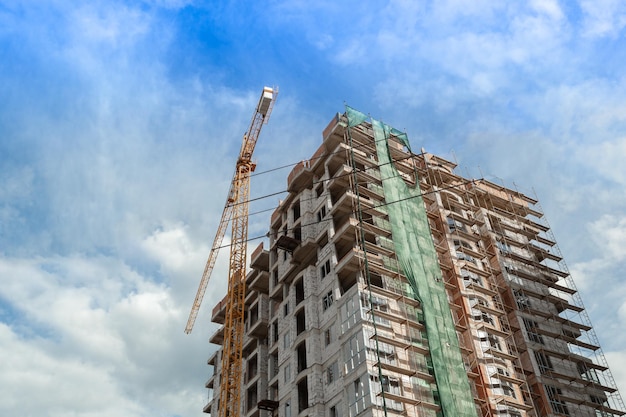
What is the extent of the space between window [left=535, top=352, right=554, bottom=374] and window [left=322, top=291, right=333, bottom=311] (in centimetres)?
1994

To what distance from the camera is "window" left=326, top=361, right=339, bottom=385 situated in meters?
52.5

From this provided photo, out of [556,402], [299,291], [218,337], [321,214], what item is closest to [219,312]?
[218,337]

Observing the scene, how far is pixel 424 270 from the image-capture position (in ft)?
189

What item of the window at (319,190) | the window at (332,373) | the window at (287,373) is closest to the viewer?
the window at (332,373)

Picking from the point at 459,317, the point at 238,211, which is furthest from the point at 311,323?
the point at 238,211

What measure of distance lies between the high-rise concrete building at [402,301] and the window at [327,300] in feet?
0.69

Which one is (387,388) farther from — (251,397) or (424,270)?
(251,397)

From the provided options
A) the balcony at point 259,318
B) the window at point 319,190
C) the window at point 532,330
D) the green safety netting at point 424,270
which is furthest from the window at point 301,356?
the window at point 532,330

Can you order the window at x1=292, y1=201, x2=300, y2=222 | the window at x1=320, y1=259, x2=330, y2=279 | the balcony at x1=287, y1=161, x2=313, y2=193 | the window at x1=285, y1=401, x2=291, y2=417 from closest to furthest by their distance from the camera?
the window at x1=285, y1=401, x2=291, y2=417
the window at x1=320, y1=259, x2=330, y2=279
the balcony at x1=287, y1=161, x2=313, y2=193
the window at x1=292, y1=201, x2=300, y2=222

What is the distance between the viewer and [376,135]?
2749 inches

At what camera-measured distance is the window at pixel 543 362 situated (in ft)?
195

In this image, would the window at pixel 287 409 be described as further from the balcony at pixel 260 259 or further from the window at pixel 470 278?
the balcony at pixel 260 259

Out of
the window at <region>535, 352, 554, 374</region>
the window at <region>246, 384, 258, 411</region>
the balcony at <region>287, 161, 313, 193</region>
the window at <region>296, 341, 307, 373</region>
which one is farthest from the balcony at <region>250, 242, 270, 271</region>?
the window at <region>535, 352, 554, 374</region>

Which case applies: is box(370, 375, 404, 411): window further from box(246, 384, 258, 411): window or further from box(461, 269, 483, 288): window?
box(246, 384, 258, 411): window
